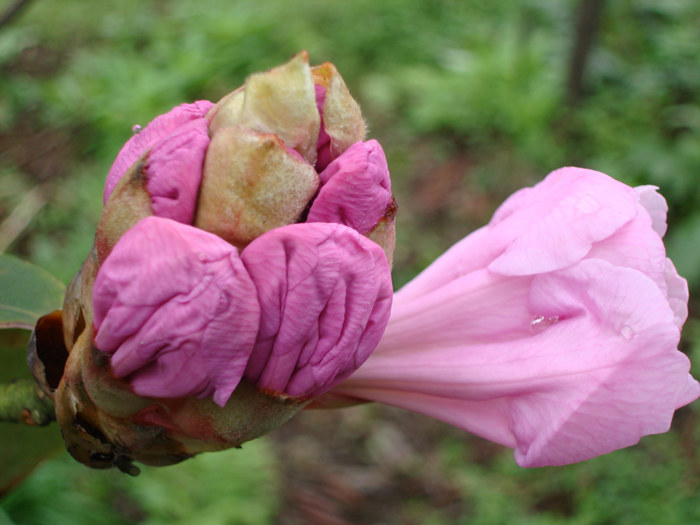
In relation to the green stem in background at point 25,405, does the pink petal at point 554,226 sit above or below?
above

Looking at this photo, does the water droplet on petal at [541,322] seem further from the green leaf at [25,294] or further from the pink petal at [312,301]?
the green leaf at [25,294]

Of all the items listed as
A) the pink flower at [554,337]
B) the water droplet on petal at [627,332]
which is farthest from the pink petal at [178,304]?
the water droplet on petal at [627,332]

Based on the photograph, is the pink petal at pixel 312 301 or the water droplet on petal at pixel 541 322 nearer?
the pink petal at pixel 312 301

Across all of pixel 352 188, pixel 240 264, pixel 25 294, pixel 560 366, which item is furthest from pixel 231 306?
pixel 25 294

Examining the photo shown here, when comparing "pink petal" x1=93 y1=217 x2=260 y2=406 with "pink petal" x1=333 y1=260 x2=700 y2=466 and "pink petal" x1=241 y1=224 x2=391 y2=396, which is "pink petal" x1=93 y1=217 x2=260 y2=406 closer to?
"pink petal" x1=241 y1=224 x2=391 y2=396

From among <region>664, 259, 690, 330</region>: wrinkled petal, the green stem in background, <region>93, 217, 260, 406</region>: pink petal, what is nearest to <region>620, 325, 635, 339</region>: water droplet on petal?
<region>664, 259, 690, 330</region>: wrinkled petal

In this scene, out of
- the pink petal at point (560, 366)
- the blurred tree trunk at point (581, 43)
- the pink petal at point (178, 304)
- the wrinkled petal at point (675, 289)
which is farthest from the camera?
the blurred tree trunk at point (581, 43)

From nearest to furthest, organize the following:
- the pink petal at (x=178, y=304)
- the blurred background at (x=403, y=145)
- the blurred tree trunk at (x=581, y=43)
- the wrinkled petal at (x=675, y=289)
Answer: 1. the pink petal at (x=178, y=304)
2. the wrinkled petal at (x=675, y=289)
3. the blurred background at (x=403, y=145)
4. the blurred tree trunk at (x=581, y=43)
